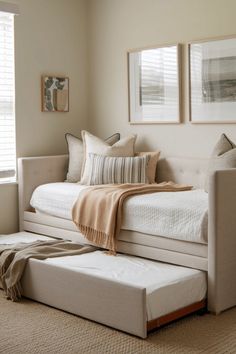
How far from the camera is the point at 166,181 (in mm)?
4410

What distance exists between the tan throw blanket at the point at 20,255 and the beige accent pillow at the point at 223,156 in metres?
0.98

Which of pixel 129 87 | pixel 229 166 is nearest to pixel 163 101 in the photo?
pixel 129 87

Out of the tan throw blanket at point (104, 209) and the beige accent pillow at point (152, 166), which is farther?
the beige accent pillow at point (152, 166)

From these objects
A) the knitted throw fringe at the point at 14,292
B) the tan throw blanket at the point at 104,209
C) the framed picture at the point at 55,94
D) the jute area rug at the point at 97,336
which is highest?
the framed picture at the point at 55,94

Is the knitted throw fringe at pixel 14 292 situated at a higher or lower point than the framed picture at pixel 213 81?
lower

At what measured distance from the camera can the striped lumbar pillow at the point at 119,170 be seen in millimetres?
4238

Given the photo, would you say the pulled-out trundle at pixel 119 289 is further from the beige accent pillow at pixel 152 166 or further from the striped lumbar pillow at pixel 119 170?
the beige accent pillow at pixel 152 166

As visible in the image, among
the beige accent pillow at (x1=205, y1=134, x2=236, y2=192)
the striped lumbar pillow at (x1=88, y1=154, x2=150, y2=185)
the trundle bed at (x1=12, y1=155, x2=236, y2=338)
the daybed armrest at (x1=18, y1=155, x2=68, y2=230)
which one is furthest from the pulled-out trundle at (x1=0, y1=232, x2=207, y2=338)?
the daybed armrest at (x1=18, y1=155, x2=68, y2=230)

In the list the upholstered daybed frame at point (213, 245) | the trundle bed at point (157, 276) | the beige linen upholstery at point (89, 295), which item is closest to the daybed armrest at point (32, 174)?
the upholstered daybed frame at point (213, 245)

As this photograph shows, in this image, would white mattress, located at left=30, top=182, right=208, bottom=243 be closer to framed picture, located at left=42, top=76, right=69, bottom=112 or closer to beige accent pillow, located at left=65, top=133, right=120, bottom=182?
beige accent pillow, located at left=65, top=133, right=120, bottom=182

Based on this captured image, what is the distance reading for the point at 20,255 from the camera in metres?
3.41

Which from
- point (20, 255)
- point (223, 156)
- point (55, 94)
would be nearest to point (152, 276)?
point (20, 255)

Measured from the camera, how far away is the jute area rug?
2.64 meters

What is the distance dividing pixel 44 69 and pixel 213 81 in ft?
5.10
